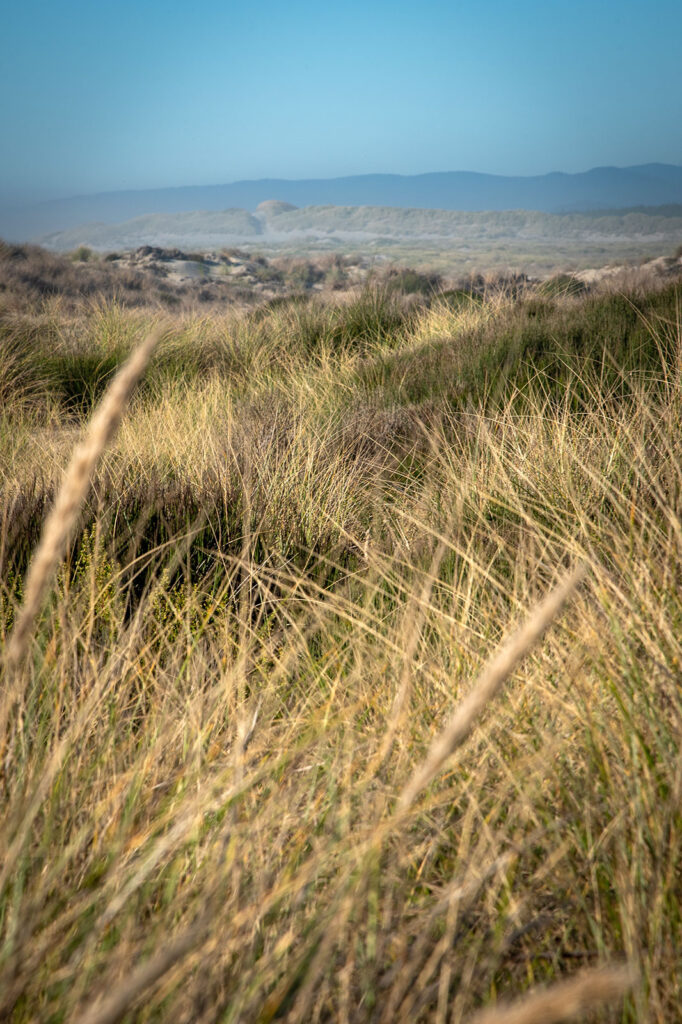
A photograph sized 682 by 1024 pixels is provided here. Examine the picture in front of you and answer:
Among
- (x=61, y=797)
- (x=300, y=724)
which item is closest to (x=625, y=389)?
(x=300, y=724)

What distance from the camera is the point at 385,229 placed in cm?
13138

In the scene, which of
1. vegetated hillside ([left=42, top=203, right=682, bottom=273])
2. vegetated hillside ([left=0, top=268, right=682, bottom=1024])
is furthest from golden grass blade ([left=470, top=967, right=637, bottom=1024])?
vegetated hillside ([left=42, top=203, right=682, bottom=273])

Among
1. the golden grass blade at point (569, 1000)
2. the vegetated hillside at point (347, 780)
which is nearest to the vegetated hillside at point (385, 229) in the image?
the vegetated hillside at point (347, 780)

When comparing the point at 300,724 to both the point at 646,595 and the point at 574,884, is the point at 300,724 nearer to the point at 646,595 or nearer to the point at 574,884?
the point at 574,884

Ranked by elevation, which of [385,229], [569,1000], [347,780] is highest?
[385,229]

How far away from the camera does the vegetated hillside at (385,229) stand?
312 feet

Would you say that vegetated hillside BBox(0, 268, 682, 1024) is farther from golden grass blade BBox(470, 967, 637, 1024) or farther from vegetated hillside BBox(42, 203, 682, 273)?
vegetated hillside BBox(42, 203, 682, 273)

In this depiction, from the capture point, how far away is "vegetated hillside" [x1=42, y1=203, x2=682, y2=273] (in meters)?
95.1

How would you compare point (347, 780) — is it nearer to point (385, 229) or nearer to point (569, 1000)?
point (569, 1000)

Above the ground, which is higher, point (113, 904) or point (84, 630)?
point (113, 904)

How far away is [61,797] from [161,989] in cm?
39

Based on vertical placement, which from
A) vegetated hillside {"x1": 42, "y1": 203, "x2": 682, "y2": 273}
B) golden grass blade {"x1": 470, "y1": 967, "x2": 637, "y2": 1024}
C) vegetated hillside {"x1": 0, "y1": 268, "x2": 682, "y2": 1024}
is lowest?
vegetated hillside {"x1": 0, "y1": 268, "x2": 682, "y2": 1024}

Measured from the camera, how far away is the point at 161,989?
675mm

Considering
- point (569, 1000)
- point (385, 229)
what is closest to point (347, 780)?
point (569, 1000)
